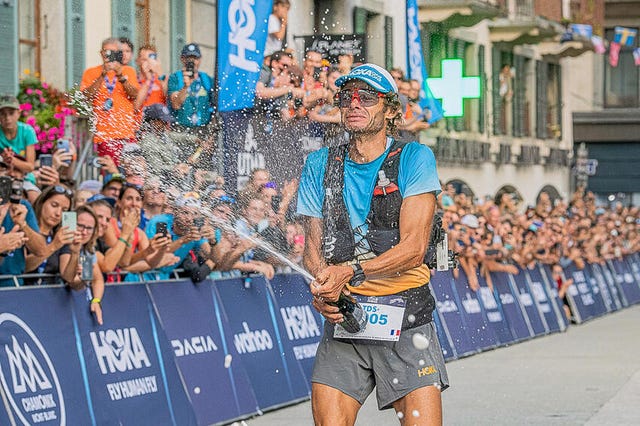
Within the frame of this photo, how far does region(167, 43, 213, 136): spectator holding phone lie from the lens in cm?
1388

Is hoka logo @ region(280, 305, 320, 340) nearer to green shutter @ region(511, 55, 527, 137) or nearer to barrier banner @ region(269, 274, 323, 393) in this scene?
barrier banner @ region(269, 274, 323, 393)

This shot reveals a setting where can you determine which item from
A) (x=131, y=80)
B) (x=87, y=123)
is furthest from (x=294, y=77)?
(x=131, y=80)

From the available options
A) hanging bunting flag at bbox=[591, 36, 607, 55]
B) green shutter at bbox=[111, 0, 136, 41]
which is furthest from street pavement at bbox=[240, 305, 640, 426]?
hanging bunting flag at bbox=[591, 36, 607, 55]

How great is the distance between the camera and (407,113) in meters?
19.0

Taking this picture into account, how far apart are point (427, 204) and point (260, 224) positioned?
467 centimetres

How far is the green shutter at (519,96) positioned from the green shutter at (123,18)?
77.7 ft

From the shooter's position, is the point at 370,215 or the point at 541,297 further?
the point at 541,297

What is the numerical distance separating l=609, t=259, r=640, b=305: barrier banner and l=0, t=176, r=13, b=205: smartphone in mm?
21767

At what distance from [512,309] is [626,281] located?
1116 cm

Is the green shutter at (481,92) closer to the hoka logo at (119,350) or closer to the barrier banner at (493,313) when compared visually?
the barrier banner at (493,313)

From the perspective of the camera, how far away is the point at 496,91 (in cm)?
4044

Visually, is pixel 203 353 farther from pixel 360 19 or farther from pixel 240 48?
pixel 360 19

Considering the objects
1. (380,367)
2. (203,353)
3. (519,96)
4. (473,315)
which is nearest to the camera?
(380,367)

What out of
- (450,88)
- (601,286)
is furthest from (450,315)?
(450,88)
